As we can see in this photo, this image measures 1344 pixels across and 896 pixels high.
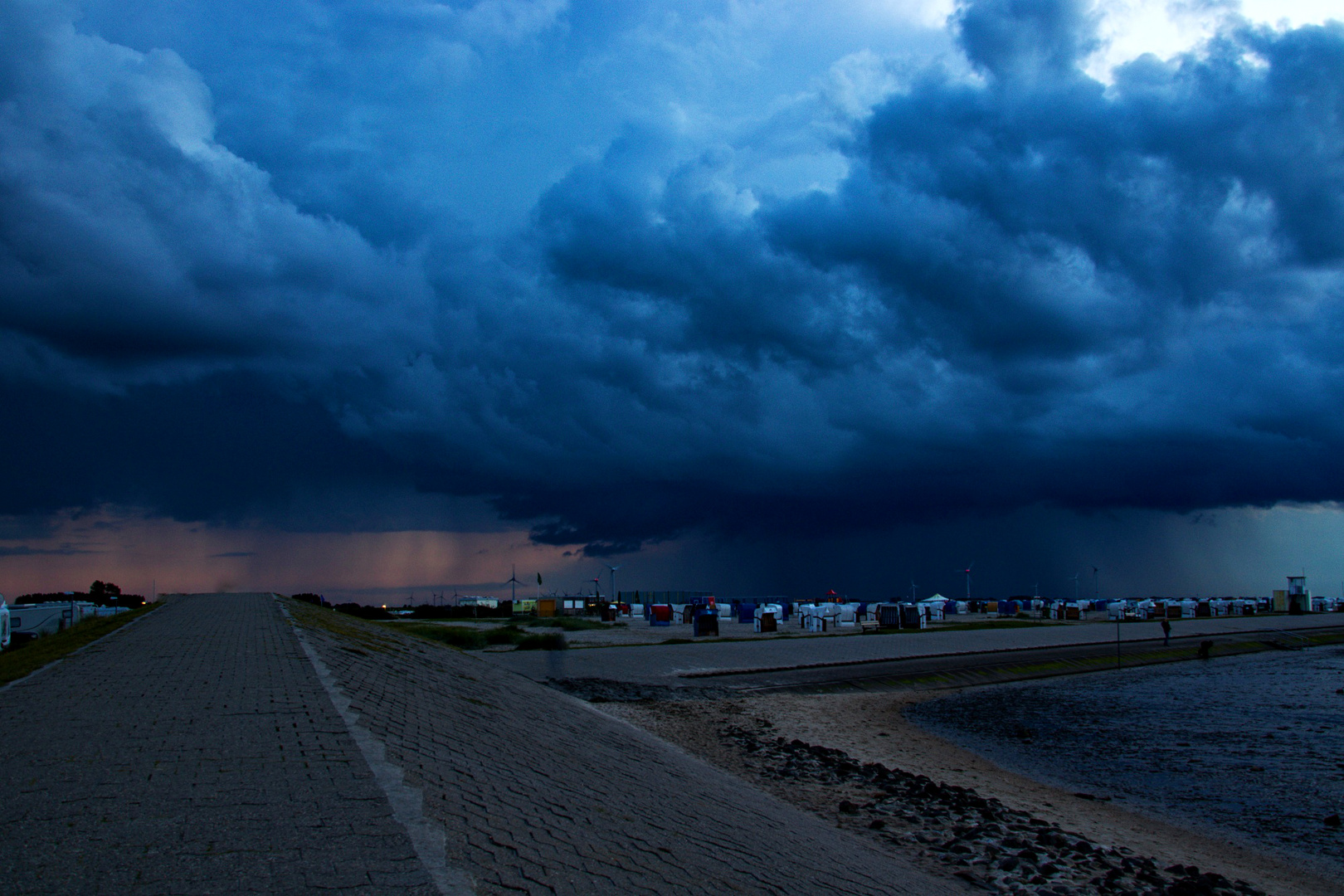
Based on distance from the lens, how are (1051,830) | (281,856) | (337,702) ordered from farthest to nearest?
(1051,830) → (337,702) → (281,856)

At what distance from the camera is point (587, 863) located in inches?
257

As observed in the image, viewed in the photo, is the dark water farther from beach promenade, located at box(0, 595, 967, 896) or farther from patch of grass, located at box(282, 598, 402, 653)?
patch of grass, located at box(282, 598, 402, 653)

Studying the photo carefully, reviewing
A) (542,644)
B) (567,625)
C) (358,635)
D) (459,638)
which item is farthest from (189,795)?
(567,625)

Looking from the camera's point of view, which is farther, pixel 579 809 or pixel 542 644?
pixel 542 644

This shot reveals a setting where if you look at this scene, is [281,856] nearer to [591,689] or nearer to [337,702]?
[337,702]

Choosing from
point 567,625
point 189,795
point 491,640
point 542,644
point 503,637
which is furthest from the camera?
point 567,625

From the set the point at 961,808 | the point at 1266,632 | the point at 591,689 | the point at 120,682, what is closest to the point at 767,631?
the point at 591,689

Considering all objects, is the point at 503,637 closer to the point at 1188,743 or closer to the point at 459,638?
the point at 459,638

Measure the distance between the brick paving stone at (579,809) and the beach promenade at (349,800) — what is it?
0.12 ft

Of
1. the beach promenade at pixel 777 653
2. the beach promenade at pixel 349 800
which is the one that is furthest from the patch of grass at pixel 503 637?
the beach promenade at pixel 349 800

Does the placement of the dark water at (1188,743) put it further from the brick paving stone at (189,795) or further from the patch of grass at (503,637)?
the patch of grass at (503,637)

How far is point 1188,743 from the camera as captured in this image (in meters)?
22.7

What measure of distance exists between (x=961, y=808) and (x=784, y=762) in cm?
404

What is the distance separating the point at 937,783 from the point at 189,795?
1387 cm
